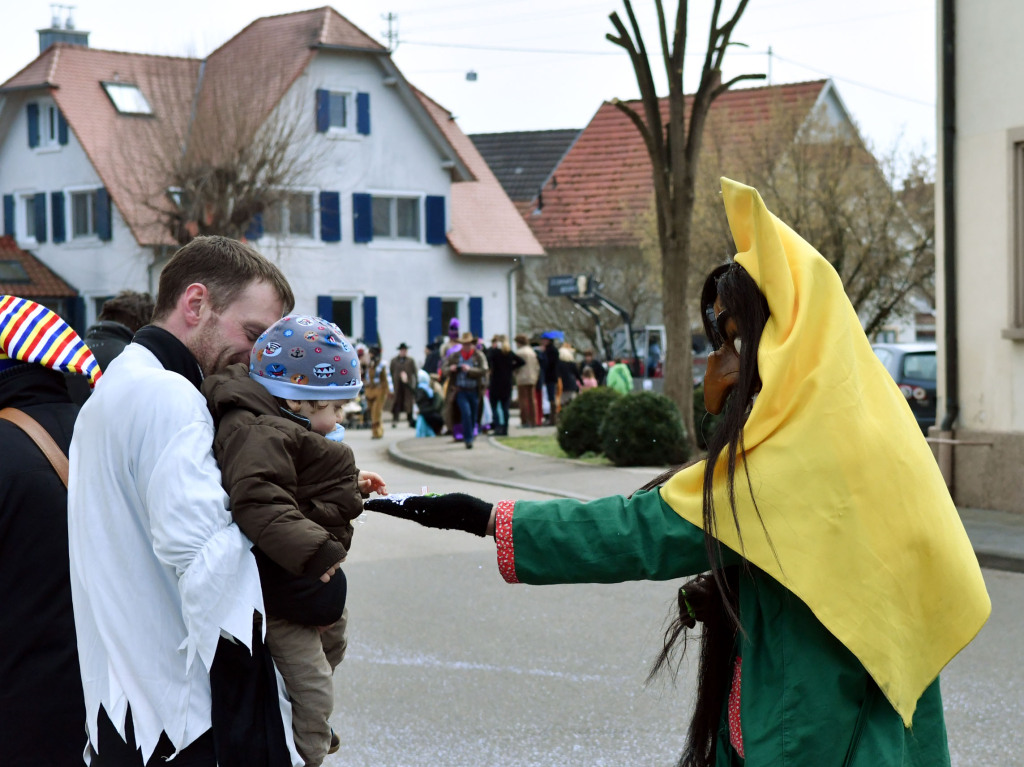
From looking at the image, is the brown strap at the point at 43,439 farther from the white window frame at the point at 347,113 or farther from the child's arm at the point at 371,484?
the white window frame at the point at 347,113

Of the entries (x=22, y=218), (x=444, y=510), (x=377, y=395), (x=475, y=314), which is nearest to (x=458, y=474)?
(x=377, y=395)

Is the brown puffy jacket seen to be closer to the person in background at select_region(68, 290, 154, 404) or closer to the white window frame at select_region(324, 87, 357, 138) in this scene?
the person in background at select_region(68, 290, 154, 404)

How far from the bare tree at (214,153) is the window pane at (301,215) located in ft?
5.75

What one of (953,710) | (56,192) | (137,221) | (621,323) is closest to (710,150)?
(621,323)

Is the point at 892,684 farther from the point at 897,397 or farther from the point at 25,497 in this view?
the point at 25,497

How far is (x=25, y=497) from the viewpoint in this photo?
2971 millimetres

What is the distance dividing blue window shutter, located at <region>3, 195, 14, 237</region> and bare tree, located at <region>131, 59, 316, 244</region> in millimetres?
6629

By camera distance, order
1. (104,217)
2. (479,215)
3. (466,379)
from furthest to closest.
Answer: (479,215), (104,217), (466,379)

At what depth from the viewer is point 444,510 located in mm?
2840

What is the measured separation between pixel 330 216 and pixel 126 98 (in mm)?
6701

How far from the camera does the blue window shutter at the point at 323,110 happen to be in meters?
36.2

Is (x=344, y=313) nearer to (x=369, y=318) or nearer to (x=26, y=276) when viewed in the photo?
(x=369, y=318)

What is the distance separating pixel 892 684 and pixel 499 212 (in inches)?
1565

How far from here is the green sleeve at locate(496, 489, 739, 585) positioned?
263 centimetres
